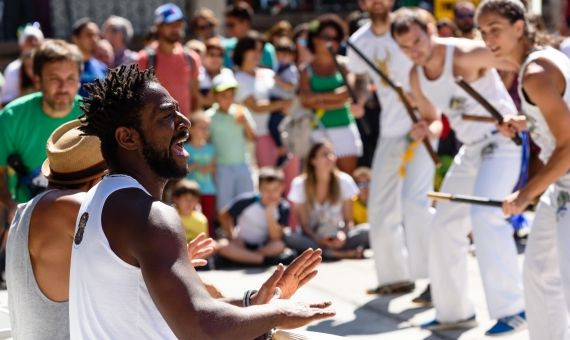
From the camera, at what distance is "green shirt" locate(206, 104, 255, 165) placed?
8812mm

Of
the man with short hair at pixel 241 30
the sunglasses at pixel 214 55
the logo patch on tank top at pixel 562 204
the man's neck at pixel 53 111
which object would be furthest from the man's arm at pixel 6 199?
the man with short hair at pixel 241 30

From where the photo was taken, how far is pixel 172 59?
884cm

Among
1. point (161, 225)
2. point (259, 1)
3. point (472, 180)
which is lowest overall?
point (259, 1)

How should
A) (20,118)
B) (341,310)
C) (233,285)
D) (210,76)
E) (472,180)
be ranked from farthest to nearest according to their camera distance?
1. (210,76)
2. (233,285)
3. (341,310)
4. (472,180)
5. (20,118)

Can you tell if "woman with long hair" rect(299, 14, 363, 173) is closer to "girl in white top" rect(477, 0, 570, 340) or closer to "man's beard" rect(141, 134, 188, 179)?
"girl in white top" rect(477, 0, 570, 340)

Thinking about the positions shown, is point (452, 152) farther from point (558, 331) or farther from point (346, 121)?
point (558, 331)

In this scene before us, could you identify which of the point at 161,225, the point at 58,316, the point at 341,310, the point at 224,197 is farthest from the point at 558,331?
the point at 224,197

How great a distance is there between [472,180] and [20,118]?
7.43 ft

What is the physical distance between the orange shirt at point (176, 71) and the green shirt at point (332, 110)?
964 millimetres

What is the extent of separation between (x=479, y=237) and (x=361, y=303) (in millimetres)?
1229

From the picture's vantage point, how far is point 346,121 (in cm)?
904

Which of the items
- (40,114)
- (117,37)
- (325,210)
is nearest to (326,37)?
(325,210)

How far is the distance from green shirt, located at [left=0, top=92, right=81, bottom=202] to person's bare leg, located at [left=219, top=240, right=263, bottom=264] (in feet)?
9.62

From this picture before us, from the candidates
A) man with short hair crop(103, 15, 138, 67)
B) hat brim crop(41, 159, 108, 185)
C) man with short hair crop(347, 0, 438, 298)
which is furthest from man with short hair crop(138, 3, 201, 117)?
hat brim crop(41, 159, 108, 185)
